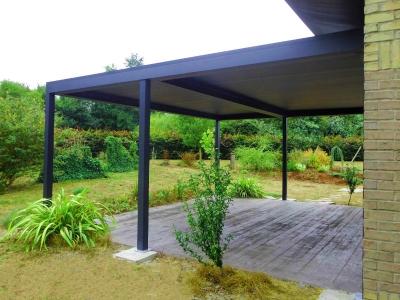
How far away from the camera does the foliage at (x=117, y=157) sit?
13.9 meters

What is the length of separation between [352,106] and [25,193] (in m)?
9.04

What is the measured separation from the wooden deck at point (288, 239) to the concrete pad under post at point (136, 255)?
259 millimetres

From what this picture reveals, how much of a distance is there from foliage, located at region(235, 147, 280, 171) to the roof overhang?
6.44 m

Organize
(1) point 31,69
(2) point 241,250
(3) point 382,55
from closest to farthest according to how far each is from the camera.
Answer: (3) point 382,55
(2) point 241,250
(1) point 31,69

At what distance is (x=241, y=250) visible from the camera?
4.79 m

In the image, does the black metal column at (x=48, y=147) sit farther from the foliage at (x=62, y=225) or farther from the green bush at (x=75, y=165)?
the green bush at (x=75, y=165)

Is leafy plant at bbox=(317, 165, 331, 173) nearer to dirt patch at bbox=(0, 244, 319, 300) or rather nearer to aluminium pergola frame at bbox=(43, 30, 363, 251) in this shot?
aluminium pergola frame at bbox=(43, 30, 363, 251)

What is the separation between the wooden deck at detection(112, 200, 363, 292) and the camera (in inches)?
157

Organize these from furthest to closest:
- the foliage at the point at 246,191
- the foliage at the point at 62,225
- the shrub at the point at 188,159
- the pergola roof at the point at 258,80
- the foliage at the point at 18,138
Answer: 1. the shrub at the point at 188,159
2. the foliage at the point at 246,191
3. the foliage at the point at 18,138
4. the foliage at the point at 62,225
5. the pergola roof at the point at 258,80

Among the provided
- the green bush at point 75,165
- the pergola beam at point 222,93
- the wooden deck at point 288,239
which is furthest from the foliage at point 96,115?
the pergola beam at point 222,93

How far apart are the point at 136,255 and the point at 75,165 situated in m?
8.24

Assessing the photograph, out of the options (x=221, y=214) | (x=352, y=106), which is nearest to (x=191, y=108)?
(x=352, y=106)

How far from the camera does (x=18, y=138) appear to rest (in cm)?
973

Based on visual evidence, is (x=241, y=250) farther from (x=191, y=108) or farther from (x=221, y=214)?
(x=191, y=108)
